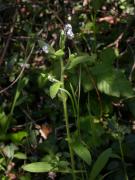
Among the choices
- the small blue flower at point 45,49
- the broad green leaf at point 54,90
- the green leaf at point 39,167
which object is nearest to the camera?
the broad green leaf at point 54,90

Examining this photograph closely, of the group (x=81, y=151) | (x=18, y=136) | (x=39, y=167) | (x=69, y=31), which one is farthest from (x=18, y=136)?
(x=69, y=31)

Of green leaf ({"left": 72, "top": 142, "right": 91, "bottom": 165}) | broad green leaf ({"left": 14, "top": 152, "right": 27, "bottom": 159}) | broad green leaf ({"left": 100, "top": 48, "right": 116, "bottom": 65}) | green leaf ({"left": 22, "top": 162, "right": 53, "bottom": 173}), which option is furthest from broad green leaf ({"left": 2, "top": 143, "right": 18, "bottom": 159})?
broad green leaf ({"left": 100, "top": 48, "right": 116, "bottom": 65})

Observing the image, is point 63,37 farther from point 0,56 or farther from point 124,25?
point 124,25

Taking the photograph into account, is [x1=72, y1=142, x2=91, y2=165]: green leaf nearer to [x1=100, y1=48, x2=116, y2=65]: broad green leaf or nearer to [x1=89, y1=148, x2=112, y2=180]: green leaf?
[x1=89, y1=148, x2=112, y2=180]: green leaf

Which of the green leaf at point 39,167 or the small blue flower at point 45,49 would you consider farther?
the green leaf at point 39,167

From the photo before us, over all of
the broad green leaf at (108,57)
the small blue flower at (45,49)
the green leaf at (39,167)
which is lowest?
the green leaf at (39,167)

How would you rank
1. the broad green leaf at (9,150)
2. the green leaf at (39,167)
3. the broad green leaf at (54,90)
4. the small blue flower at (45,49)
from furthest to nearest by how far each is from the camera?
1. the broad green leaf at (9,150)
2. the green leaf at (39,167)
3. the small blue flower at (45,49)
4. the broad green leaf at (54,90)

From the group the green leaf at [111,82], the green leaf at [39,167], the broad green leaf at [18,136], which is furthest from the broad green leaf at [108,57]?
the green leaf at [39,167]

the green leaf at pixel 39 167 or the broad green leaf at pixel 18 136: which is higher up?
the green leaf at pixel 39 167

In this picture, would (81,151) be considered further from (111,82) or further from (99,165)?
(111,82)

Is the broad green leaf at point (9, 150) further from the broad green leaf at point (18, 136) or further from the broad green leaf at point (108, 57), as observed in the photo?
the broad green leaf at point (108, 57)
